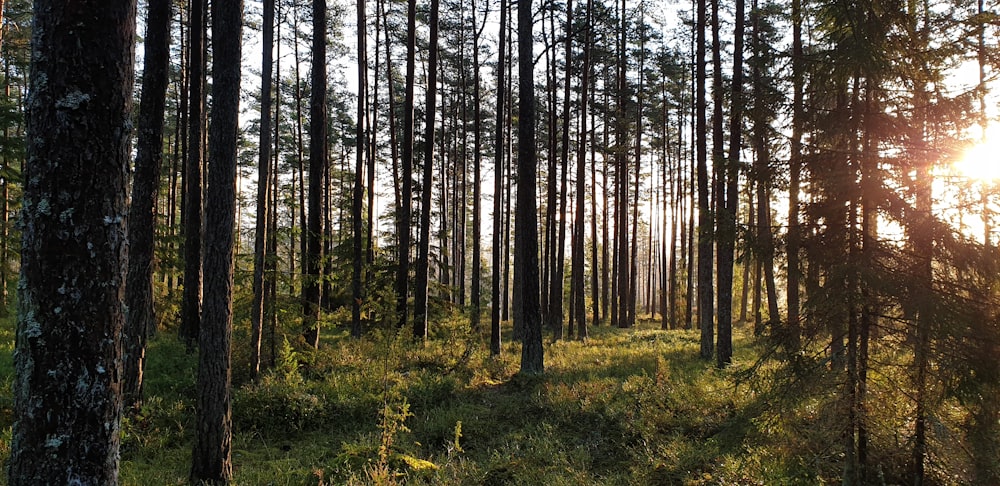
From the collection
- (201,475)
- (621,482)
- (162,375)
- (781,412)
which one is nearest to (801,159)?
(781,412)

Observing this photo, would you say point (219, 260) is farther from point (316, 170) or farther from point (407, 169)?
point (407, 169)

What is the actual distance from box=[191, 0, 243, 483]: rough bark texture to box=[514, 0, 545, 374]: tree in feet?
22.1

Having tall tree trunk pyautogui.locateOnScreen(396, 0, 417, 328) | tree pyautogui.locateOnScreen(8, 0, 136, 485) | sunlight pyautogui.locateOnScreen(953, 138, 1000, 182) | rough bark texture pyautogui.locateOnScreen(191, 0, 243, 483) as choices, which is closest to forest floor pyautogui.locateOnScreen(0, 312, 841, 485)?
rough bark texture pyautogui.locateOnScreen(191, 0, 243, 483)

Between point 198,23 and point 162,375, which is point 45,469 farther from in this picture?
point 198,23

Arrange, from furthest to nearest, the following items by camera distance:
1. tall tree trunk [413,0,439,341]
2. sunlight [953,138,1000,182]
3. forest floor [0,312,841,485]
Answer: tall tree trunk [413,0,439,341], forest floor [0,312,841,485], sunlight [953,138,1000,182]

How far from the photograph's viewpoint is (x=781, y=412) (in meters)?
5.00

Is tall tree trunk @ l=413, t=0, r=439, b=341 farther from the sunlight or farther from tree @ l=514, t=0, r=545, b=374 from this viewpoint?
the sunlight

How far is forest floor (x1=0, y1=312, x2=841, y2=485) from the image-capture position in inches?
216

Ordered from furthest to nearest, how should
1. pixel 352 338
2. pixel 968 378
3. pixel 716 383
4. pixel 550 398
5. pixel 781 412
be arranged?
pixel 352 338, pixel 716 383, pixel 550 398, pixel 781 412, pixel 968 378

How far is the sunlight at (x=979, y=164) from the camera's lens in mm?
4496

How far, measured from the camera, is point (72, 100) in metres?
2.46

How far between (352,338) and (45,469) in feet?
42.6

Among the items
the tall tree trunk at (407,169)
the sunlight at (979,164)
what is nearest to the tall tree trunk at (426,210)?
the tall tree trunk at (407,169)

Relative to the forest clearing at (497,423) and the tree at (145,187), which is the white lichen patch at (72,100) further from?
the tree at (145,187)
